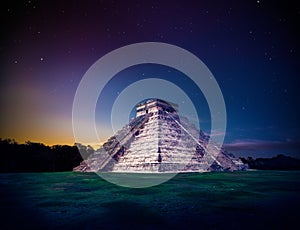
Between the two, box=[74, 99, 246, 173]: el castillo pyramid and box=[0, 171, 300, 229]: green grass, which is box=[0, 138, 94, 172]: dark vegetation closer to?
box=[74, 99, 246, 173]: el castillo pyramid

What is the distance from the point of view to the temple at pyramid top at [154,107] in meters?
30.3

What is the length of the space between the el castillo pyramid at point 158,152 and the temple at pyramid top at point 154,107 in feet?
12.0

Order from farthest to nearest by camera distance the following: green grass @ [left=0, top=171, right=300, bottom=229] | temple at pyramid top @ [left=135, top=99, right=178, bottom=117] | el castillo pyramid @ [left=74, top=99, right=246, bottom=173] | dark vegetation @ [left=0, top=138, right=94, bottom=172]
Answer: dark vegetation @ [left=0, top=138, right=94, bottom=172] < temple at pyramid top @ [left=135, top=99, right=178, bottom=117] < el castillo pyramid @ [left=74, top=99, right=246, bottom=173] < green grass @ [left=0, top=171, right=300, bottom=229]

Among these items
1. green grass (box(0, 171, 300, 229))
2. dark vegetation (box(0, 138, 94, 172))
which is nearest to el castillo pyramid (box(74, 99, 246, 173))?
green grass (box(0, 171, 300, 229))

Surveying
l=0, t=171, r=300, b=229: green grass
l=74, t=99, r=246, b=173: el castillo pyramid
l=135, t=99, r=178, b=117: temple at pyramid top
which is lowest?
l=0, t=171, r=300, b=229: green grass

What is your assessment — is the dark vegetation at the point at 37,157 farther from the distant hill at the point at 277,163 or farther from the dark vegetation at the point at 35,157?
the distant hill at the point at 277,163

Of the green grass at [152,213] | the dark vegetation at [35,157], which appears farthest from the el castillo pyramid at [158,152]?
the dark vegetation at [35,157]

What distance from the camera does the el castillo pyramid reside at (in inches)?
754

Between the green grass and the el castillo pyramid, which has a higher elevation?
the el castillo pyramid

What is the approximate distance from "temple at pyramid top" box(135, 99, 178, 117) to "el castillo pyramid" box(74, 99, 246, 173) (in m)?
3.67

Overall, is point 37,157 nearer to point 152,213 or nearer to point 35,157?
point 35,157

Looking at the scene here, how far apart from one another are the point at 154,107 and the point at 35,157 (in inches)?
1001

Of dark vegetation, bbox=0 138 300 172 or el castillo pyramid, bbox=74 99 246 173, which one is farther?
dark vegetation, bbox=0 138 300 172

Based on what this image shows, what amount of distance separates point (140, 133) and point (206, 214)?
791 inches
